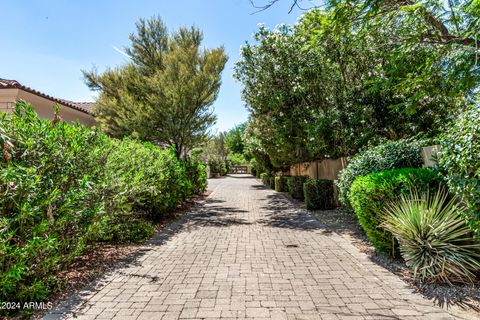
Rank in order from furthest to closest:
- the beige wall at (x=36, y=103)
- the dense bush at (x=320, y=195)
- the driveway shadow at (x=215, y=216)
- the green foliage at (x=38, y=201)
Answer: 1. the dense bush at (x=320, y=195)
2. the driveway shadow at (x=215, y=216)
3. the beige wall at (x=36, y=103)
4. the green foliage at (x=38, y=201)

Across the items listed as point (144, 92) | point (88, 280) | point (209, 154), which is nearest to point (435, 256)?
point (88, 280)

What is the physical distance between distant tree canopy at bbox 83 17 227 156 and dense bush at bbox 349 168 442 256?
26.6 ft

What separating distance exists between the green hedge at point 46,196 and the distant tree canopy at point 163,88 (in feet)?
20.1

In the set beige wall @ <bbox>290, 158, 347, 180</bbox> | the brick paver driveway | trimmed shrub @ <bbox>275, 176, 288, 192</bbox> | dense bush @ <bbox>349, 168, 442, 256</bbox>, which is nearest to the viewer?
the brick paver driveway

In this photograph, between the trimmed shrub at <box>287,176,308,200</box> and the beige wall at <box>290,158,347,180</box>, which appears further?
the trimmed shrub at <box>287,176,308,200</box>

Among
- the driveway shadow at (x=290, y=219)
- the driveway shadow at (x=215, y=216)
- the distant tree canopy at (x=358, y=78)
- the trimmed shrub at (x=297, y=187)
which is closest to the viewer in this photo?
the distant tree canopy at (x=358, y=78)

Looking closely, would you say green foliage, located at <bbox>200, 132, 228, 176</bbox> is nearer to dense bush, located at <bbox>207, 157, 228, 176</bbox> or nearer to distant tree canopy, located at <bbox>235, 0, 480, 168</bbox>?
dense bush, located at <bbox>207, 157, 228, 176</bbox>

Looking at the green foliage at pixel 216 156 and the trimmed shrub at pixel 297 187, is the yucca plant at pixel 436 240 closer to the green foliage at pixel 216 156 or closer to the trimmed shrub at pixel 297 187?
the trimmed shrub at pixel 297 187

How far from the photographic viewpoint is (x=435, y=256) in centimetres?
394

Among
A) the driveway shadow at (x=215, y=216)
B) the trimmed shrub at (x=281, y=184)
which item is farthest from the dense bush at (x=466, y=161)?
the trimmed shrub at (x=281, y=184)

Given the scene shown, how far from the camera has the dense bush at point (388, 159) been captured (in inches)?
235

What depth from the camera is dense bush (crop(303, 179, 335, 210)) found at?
10.6 m

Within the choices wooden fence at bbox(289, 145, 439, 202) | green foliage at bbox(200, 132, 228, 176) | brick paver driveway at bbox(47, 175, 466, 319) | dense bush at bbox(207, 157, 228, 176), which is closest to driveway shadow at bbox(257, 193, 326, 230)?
brick paver driveway at bbox(47, 175, 466, 319)

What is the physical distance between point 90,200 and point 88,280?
1186 millimetres
